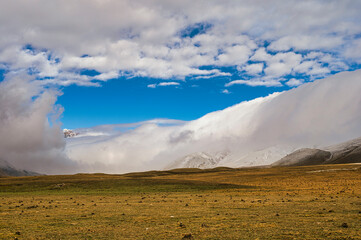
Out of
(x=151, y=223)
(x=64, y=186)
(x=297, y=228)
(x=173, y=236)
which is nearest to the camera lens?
(x=173, y=236)

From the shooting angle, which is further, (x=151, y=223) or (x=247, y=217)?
(x=247, y=217)

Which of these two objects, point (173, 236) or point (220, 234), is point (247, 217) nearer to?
point (220, 234)

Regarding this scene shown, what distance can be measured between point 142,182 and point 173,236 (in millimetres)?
67746

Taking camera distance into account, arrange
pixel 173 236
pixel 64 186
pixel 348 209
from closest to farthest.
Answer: pixel 173 236
pixel 348 209
pixel 64 186

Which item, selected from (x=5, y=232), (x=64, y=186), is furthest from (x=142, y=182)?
(x=5, y=232)

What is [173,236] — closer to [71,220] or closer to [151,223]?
[151,223]

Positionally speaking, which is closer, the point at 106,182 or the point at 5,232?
the point at 5,232

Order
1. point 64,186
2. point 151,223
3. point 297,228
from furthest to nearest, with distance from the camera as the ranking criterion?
point 64,186 < point 151,223 < point 297,228

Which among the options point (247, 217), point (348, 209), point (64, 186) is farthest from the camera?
point (64, 186)

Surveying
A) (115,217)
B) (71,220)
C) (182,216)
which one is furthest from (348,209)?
(71,220)

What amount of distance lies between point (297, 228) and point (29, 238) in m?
16.8

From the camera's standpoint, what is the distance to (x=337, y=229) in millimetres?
20156

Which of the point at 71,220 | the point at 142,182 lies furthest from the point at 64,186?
the point at 71,220

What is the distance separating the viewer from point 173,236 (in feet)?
63.1
